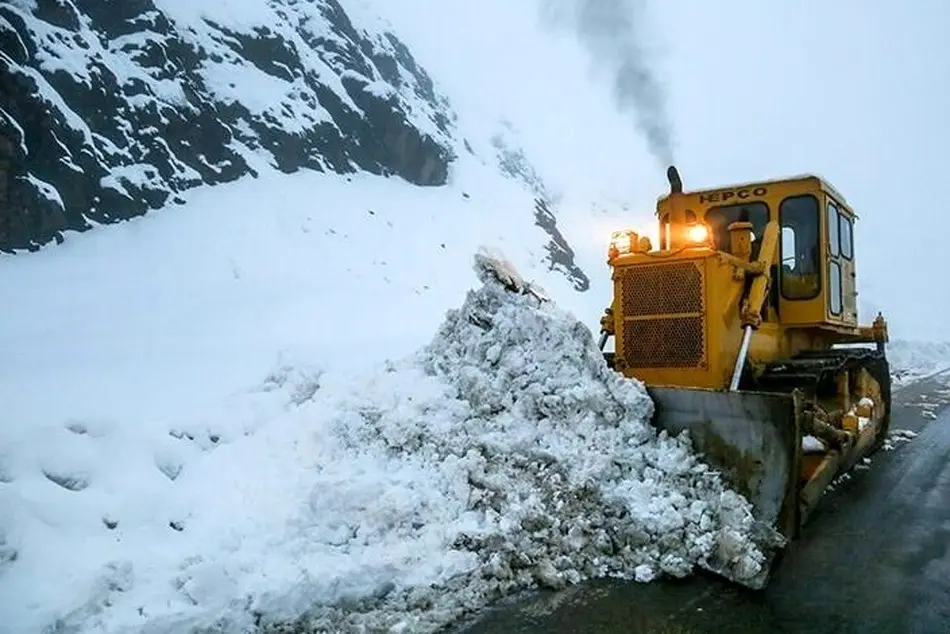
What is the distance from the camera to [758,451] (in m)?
5.07

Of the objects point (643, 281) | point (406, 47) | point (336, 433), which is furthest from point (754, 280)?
point (406, 47)

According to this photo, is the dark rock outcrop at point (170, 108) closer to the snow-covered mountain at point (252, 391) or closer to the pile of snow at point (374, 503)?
the snow-covered mountain at point (252, 391)

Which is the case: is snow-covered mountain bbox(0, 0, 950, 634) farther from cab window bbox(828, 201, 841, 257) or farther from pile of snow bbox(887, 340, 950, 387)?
cab window bbox(828, 201, 841, 257)

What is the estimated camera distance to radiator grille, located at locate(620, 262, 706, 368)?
6.12m

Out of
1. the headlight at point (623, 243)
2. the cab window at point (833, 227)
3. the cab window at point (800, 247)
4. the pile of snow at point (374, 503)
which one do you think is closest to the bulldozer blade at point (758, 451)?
the pile of snow at point (374, 503)

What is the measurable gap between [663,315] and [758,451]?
1617mm

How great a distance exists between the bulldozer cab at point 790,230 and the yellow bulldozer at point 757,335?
11 mm

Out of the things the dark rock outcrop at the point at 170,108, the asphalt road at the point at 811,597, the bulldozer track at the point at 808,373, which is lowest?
the asphalt road at the point at 811,597

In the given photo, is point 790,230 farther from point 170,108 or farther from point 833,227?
point 170,108

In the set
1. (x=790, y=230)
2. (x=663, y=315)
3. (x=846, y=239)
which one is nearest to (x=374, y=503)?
(x=663, y=315)

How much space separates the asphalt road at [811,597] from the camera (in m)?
3.91

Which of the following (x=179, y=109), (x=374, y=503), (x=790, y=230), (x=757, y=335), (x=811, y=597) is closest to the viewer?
(x=811, y=597)

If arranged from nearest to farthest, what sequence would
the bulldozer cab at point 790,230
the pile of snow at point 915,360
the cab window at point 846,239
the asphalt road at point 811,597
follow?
the asphalt road at point 811,597 < the bulldozer cab at point 790,230 < the cab window at point 846,239 < the pile of snow at point 915,360

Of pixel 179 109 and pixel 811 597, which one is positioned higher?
pixel 179 109
